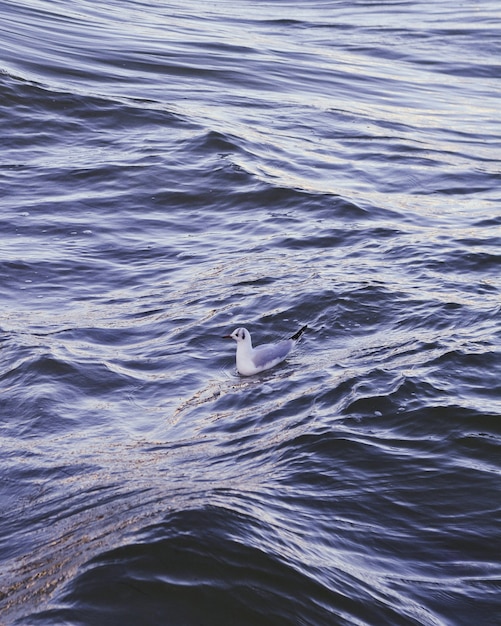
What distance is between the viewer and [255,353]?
7.77 metres

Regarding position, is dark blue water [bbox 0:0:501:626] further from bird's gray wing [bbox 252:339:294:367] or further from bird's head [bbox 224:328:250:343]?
bird's head [bbox 224:328:250:343]

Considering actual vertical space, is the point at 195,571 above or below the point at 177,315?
above

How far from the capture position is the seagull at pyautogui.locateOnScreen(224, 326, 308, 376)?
776 centimetres

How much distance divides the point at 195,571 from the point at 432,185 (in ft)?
27.6

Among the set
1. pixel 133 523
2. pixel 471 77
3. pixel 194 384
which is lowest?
pixel 471 77

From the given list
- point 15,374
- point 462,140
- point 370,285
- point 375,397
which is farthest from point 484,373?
point 462,140

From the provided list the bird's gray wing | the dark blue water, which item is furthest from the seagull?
the dark blue water

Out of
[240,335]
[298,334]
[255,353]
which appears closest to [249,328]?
[298,334]

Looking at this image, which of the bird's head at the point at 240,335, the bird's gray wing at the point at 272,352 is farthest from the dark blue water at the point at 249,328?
the bird's head at the point at 240,335

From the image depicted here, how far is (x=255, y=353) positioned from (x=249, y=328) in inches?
45.4

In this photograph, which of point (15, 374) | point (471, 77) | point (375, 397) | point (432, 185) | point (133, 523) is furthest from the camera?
point (471, 77)

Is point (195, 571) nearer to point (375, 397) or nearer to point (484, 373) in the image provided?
point (375, 397)

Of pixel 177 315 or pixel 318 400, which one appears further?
pixel 177 315

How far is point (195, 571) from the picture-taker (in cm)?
464
